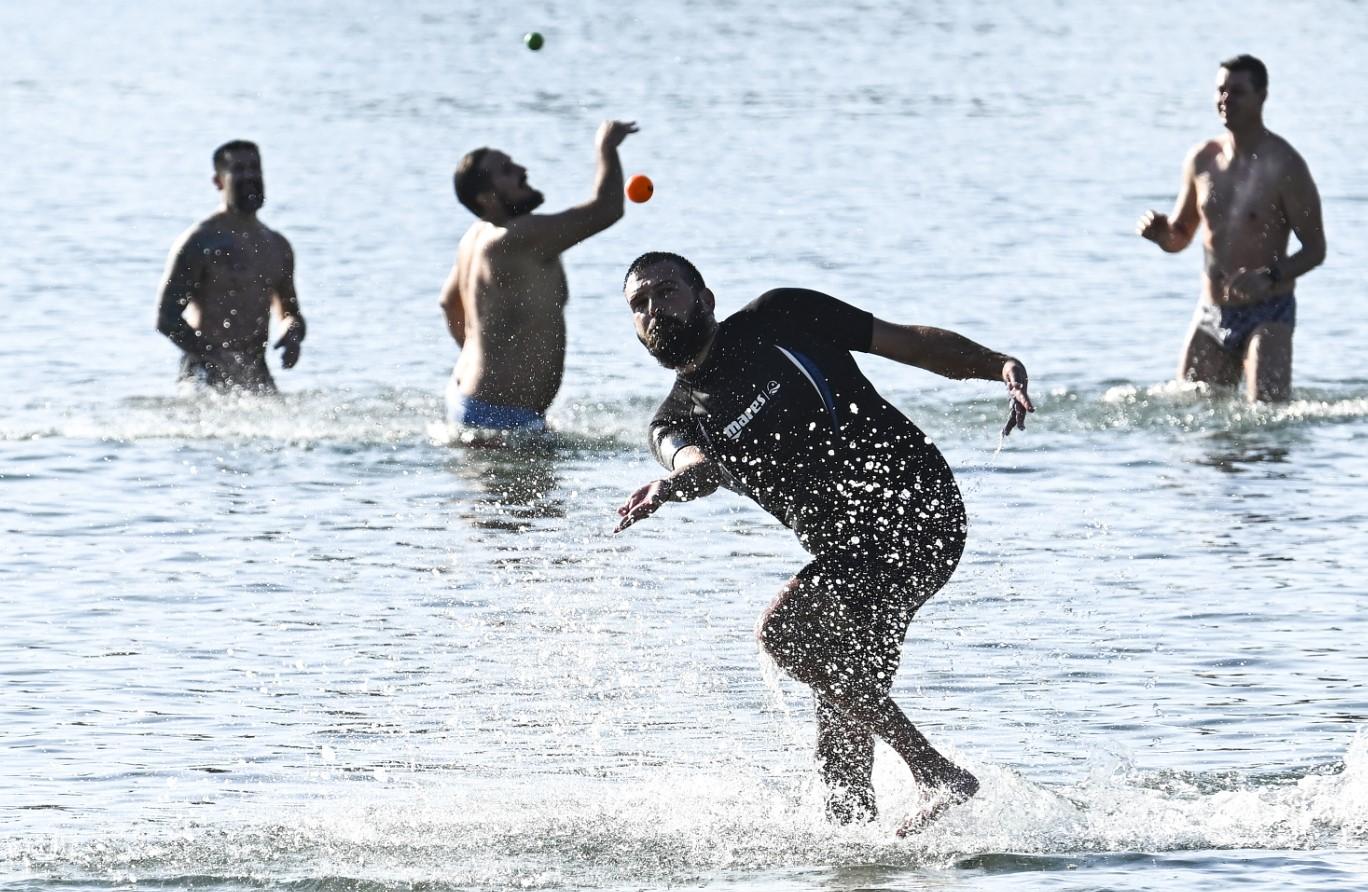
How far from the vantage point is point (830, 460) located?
25.2 ft

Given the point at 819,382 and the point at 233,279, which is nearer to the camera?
the point at 819,382

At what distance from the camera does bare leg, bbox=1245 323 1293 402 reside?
566 inches

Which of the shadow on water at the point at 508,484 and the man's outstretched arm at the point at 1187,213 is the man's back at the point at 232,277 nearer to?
the shadow on water at the point at 508,484

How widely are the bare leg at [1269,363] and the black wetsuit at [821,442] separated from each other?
6.92 m

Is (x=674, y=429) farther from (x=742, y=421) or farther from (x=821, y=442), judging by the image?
(x=821, y=442)

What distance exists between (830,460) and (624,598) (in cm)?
347

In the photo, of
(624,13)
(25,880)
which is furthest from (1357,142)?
(624,13)

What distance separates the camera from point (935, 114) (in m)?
37.8

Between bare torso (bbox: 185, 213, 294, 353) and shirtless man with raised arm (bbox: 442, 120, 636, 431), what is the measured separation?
1.63 meters

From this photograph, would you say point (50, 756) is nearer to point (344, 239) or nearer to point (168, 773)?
point (168, 773)

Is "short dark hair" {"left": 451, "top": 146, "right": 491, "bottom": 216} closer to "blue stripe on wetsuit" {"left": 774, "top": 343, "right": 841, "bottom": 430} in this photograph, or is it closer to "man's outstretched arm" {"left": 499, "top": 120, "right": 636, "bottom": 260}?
"man's outstretched arm" {"left": 499, "top": 120, "right": 636, "bottom": 260}

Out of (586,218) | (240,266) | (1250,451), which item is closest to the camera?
(586,218)

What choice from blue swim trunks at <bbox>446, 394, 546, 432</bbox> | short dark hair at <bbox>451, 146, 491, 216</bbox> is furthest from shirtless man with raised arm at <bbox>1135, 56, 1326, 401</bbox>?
short dark hair at <bbox>451, 146, 491, 216</bbox>

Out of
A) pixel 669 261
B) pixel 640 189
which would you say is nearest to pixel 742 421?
pixel 669 261
